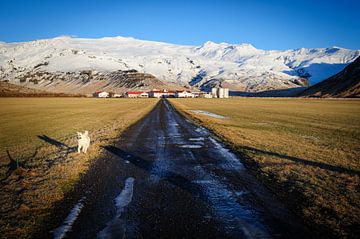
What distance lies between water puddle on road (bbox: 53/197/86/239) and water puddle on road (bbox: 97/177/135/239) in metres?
0.88

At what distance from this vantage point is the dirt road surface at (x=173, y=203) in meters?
7.21

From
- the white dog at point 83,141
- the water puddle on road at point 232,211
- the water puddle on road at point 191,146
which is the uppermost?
the white dog at point 83,141

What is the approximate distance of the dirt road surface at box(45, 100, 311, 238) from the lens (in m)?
7.21

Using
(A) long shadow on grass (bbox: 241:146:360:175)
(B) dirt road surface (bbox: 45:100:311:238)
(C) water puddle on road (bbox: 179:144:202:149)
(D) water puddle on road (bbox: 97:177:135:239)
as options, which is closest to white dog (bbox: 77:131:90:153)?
(B) dirt road surface (bbox: 45:100:311:238)

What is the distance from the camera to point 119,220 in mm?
7793

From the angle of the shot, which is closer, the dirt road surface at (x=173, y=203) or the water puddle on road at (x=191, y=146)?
the dirt road surface at (x=173, y=203)

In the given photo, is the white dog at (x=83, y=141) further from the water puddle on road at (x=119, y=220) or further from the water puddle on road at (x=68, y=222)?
the water puddle on road at (x=68, y=222)

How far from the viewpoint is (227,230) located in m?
7.25

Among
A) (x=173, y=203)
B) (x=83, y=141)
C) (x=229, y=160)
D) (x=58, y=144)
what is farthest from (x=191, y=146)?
(x=173, y=203)

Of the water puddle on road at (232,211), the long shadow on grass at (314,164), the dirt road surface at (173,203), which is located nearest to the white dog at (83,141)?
the dirt road surface at (173,203)

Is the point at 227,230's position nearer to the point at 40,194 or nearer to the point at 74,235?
the point at 74,235

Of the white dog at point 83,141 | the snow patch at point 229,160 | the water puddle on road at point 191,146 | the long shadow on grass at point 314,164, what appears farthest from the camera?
the water puddle on road at point 191,146

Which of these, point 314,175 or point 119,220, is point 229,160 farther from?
point 119,220

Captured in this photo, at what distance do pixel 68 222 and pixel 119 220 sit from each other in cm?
131
